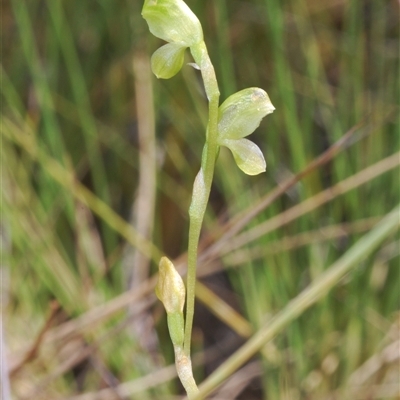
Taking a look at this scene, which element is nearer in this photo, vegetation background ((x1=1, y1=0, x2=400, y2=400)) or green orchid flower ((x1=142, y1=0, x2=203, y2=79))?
green orchid flower ((x1=142, y1=0, x2=203, y2=79))

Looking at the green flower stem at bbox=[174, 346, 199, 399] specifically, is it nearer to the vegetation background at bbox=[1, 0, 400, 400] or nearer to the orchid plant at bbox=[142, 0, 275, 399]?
the orchid plant at bbox=[142, 0, 275, 399]

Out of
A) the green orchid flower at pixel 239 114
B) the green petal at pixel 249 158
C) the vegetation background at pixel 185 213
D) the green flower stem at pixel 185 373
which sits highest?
the green orchid flower at pixel 239 114

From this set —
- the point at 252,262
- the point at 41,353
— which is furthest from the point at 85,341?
the point at 252,262

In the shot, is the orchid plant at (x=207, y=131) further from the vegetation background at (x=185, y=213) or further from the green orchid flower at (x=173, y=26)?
the vegetation background at (x=185, y=213)

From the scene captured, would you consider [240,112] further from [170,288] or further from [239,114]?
[170,288]

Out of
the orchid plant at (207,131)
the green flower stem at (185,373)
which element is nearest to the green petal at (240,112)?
the orchid plant at (207,131)

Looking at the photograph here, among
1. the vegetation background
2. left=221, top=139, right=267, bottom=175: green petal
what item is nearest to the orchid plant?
left=221, top=139, right=267, bottom=175: green petal

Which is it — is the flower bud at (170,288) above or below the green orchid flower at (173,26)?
below

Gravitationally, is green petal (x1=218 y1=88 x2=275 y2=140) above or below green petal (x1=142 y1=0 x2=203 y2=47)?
below
